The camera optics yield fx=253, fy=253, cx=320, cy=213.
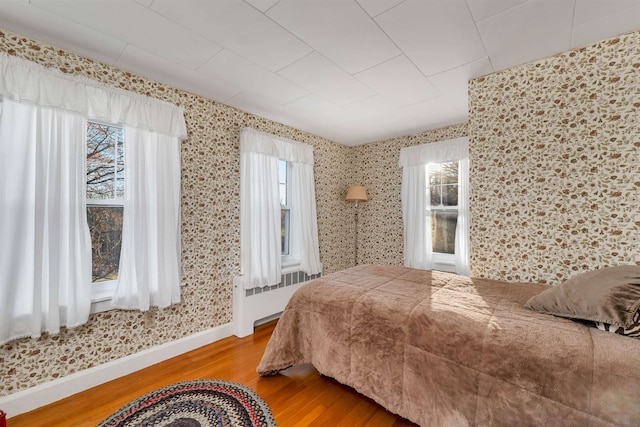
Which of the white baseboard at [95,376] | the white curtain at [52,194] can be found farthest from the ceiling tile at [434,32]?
the white baseboard at [95,376]

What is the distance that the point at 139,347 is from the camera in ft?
7.36

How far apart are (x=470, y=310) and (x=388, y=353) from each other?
56cm

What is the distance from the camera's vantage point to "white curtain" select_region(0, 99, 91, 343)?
5.42 feet

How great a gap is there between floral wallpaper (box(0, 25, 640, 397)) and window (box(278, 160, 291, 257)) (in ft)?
2.32

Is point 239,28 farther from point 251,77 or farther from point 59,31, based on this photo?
point 59,31

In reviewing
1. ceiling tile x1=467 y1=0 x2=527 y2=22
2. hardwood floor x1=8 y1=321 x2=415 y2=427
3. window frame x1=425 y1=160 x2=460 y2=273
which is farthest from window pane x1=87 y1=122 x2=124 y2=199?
window frame x1=425 y1=160 x2=460 y2=273

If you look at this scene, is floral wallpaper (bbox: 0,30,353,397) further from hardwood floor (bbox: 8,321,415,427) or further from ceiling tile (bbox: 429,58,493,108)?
ceiling tile (bbox: 429,58,493,108)

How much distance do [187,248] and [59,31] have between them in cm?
183

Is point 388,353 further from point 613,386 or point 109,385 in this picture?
point 109,385

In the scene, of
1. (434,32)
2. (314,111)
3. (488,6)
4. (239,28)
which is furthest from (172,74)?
(488,6)

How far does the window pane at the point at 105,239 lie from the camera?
6.91 feet

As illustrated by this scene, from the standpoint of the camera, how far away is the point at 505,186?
2.27m

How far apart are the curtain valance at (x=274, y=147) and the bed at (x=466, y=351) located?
1.75 meters

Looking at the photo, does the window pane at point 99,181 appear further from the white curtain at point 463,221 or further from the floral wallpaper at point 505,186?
the white curtain at point 463,221
